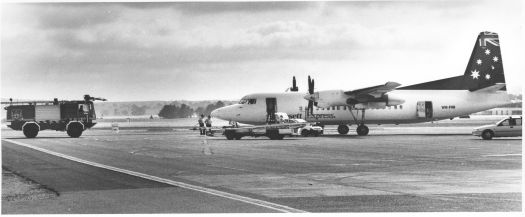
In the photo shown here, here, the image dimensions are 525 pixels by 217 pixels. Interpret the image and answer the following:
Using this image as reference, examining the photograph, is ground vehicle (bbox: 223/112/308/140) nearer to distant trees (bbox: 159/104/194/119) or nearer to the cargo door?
the cargo door

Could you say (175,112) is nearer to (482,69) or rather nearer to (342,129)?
(342,129)

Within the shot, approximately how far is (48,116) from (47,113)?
0.79 feet

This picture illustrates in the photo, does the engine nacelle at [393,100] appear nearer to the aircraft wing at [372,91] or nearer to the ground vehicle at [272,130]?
the aircraft wing at [372,91]

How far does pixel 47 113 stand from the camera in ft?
146

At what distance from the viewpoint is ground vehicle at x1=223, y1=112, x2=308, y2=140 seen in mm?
39750

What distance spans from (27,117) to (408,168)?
107 feet

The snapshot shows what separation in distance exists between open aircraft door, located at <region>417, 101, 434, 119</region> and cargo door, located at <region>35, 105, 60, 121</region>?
27.7 metres

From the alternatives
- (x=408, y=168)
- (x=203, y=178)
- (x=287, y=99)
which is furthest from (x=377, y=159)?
(x=287, y=99)

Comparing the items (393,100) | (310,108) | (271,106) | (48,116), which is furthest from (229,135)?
(393,100)

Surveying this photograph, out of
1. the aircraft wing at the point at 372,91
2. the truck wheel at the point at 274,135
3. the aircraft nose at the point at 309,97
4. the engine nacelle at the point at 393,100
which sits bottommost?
the truck wheel at the point at 274,135

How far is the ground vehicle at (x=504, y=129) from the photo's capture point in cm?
3666

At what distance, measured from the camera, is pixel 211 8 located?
24375 mm

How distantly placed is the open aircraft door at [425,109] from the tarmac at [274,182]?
22.8 m

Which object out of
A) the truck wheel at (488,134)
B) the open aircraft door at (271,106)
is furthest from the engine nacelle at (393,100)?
the truck wheel at (488,134)
